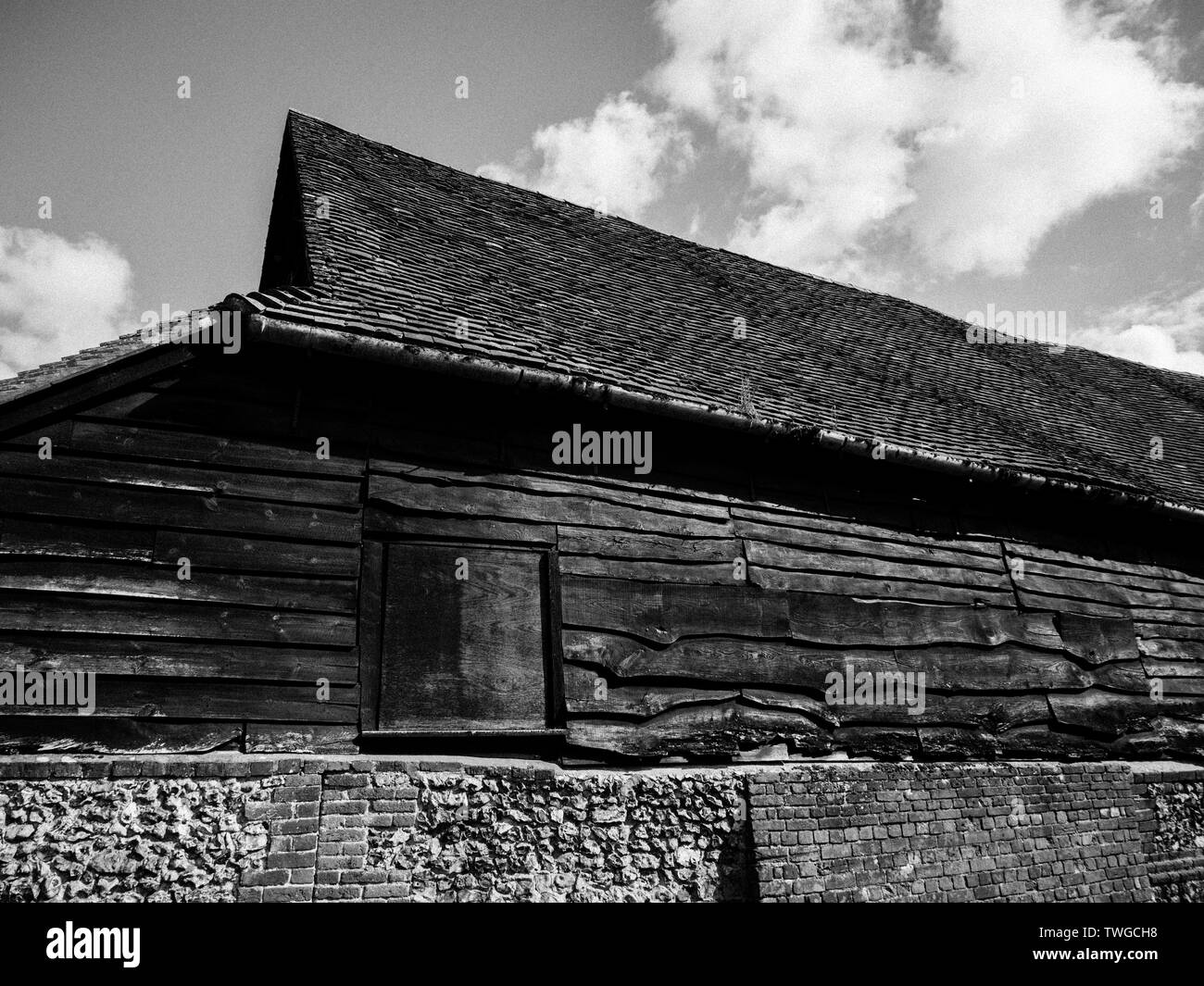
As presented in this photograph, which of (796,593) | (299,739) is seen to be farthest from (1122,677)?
(299,739)

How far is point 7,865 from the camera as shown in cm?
318

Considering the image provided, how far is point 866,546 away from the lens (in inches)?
233

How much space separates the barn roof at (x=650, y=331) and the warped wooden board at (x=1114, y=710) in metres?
1.87

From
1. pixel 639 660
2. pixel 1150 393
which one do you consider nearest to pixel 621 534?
pixel 639 660

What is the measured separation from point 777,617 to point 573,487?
178 centimetres

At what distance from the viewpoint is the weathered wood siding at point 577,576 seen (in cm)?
376

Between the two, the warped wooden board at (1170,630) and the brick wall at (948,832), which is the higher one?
the warped wooden board at (1170,630)

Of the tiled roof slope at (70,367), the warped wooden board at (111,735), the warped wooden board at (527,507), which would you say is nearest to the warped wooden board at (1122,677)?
the warped wooden board at (527,507)

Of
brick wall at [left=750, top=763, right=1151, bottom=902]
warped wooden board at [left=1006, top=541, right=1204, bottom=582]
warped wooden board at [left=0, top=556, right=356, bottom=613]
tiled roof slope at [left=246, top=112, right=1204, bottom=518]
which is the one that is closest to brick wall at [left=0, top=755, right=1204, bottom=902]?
brick wall at [left=750, top=763, right=1151, bottom=902]

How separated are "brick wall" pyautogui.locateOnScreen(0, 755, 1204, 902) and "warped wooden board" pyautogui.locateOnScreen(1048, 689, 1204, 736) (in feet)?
1.48

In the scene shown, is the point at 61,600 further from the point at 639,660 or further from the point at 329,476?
the point at 639,660
